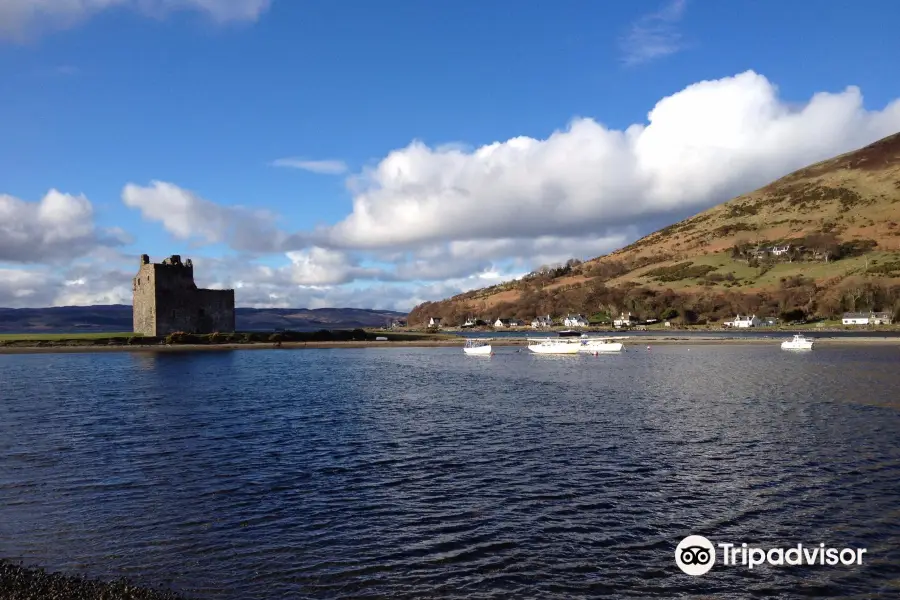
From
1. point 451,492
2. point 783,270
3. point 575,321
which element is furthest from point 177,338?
point 783,270

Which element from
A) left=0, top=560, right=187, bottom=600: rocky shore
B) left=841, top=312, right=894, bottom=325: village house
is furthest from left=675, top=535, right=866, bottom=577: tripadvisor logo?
left=841, top=312, right=894, bottom=325: village house

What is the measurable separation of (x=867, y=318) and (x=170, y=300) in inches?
5655

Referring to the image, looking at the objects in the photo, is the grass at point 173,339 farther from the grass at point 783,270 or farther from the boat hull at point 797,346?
the grass at point 783,270

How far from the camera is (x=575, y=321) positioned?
7042 inches

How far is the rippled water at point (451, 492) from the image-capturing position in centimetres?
1091

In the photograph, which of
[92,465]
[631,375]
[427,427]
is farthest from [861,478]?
[631,375]

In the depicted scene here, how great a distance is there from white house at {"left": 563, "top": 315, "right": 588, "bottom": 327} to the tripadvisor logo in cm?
16409

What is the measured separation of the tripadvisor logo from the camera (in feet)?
37.2

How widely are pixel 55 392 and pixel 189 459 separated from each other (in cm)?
2663

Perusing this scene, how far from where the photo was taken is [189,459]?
65.9 ft

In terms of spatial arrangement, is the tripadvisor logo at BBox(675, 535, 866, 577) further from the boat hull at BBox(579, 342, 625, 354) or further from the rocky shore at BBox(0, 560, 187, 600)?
the boat hull at BBox(579, 342, 625, 354)

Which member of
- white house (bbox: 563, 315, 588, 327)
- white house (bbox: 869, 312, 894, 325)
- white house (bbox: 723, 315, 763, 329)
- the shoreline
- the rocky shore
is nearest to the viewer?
the rocky shore

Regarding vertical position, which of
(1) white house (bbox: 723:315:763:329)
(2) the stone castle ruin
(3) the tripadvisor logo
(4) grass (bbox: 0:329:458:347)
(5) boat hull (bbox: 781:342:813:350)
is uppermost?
(2) the stone castle ruin

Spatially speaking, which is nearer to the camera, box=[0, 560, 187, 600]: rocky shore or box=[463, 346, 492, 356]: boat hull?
box=[0, 560, 187, 600]: rocky shore
